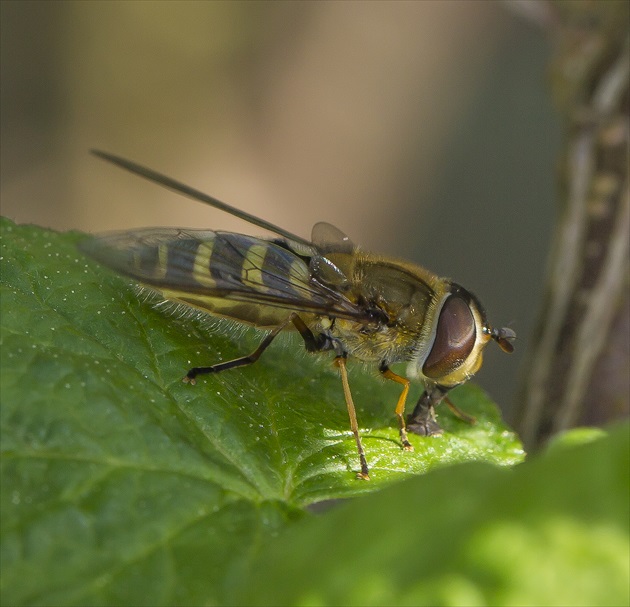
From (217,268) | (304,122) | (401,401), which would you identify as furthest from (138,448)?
(304,122)

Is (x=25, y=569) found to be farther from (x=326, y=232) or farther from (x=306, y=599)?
(x=326, y=232)

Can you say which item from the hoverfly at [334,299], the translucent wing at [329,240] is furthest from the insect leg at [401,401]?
the translucent wing at [329,240]

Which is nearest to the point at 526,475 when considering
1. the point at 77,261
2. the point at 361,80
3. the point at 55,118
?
the point at 77,261

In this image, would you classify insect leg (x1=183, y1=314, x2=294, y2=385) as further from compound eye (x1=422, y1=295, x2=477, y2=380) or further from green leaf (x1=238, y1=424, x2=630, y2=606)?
green leaf (x1=238, y1=424, x2=630, y2=606)

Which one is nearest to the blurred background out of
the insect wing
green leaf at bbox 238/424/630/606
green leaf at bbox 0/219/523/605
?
the insect wing

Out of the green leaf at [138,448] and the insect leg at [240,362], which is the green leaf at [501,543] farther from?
the insect leg at [240,362]
